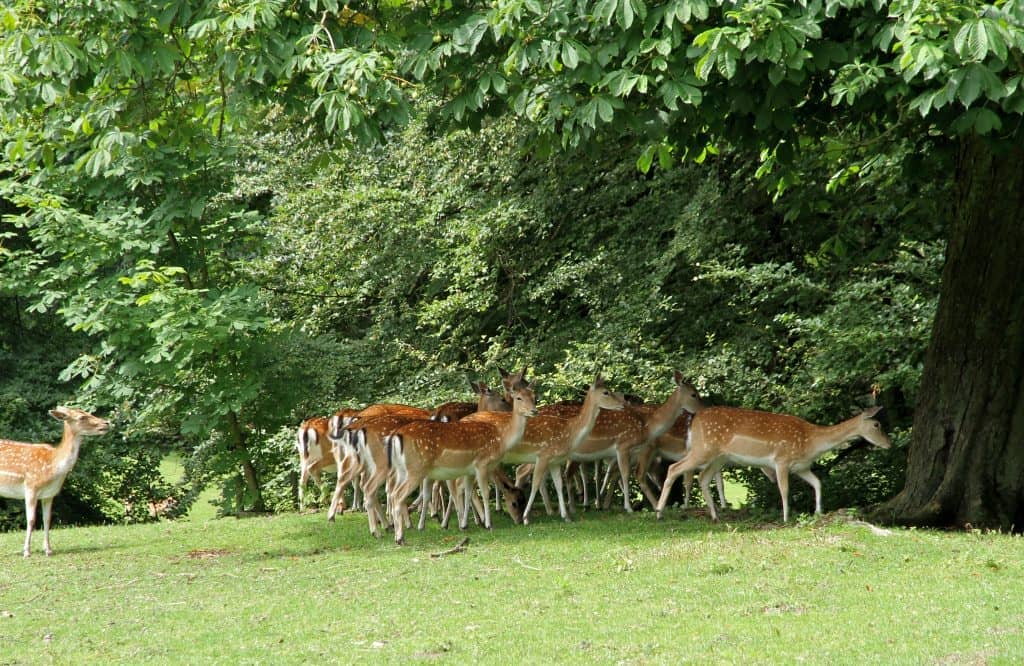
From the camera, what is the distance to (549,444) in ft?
40.9

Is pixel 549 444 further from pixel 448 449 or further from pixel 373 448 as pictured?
pixel 373 448

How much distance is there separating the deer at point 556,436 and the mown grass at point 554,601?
116cm

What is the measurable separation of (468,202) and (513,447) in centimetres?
445

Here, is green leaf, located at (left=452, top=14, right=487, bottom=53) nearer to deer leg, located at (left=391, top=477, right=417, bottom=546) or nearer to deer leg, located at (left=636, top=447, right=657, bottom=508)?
deer leg, located at (left=391, top=477, right=417, bottom=546)

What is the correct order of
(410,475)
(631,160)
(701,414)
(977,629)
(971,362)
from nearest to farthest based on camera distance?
(977,629), (971,362), (410,475), (701,414), (631,160)

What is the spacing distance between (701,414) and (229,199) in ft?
26.9

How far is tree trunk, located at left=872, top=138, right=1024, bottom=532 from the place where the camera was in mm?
10156

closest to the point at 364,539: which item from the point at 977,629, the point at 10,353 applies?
the point at 977,629

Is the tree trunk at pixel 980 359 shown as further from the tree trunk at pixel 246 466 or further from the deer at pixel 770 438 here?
the tree trunk at pixel 246 466

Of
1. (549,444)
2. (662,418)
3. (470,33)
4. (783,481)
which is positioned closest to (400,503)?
(549,444)

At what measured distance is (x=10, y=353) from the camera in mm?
17750

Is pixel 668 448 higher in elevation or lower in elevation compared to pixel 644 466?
higher

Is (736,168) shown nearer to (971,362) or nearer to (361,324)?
(971,362)

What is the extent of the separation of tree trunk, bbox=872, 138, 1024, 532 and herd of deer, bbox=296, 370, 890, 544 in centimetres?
146
